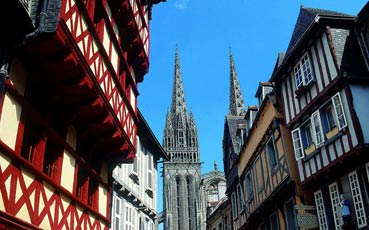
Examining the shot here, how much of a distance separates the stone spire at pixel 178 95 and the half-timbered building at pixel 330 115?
8754 cm

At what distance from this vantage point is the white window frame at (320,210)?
469 inches

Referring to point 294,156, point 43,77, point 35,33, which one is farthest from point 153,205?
point 35,33

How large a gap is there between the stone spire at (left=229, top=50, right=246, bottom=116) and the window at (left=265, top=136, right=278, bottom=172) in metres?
81.1

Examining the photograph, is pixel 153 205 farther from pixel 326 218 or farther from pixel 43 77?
pixel 43 77

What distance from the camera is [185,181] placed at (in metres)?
89.1

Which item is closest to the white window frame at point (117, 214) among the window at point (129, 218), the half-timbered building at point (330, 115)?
the window at point (129, 218)

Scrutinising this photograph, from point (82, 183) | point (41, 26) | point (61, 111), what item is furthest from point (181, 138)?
point (41, 26)

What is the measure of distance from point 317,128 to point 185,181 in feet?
256

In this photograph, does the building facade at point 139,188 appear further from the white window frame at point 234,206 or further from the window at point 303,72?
the window at point 303,72

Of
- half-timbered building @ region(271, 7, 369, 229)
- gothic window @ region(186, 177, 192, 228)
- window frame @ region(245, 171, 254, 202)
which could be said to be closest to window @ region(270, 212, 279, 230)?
window frame @ region(245, 171, 254, 202)

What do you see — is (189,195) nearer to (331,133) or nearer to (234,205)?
(234,205)

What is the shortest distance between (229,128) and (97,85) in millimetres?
15247

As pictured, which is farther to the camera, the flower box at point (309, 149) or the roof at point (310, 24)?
the flower box at point (309, 149)

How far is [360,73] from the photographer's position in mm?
11180
